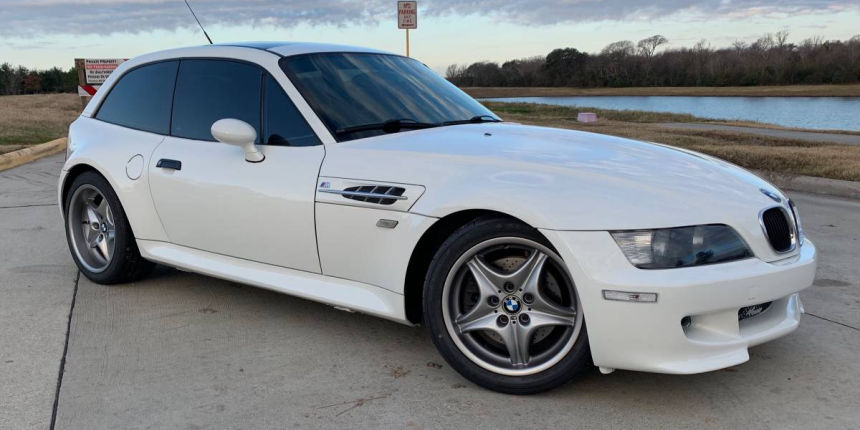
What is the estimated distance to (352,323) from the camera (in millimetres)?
4008

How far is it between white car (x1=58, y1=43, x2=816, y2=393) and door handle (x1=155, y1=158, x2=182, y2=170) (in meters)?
0.02

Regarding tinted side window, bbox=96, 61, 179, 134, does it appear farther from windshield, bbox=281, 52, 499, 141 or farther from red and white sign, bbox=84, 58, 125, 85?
red and white sign, bbox=84, 58, 125, 85

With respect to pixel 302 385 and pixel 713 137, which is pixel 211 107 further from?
pixel 713 137

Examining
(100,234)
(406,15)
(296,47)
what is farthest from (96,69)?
(296,47)

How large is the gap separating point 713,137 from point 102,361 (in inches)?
533

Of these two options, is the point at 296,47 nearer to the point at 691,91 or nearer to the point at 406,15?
the point at 406,15

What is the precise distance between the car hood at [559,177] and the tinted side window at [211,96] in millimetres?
752

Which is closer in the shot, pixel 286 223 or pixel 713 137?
pixel 286 223

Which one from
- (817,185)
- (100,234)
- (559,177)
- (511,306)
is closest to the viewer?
(559,177)

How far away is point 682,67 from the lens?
76.6 meters

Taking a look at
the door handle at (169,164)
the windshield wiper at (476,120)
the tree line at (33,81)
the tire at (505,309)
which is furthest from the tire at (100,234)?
the tree line at (33,81)

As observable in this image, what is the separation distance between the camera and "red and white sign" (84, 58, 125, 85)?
64.6 ft

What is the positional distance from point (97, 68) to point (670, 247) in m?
20.4

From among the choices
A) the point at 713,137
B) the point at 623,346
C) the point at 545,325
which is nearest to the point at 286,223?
the point at 545,325
